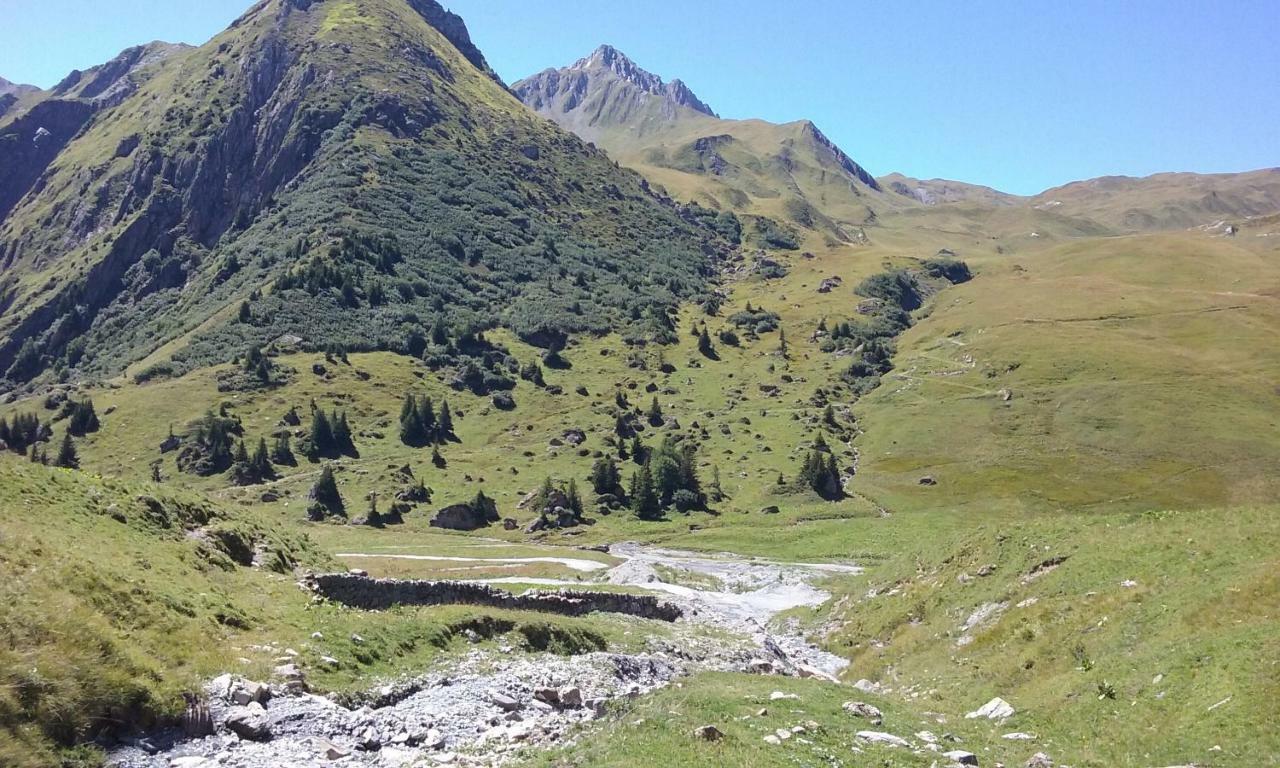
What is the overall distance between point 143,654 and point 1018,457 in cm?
12709

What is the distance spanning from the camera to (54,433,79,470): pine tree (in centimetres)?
13350

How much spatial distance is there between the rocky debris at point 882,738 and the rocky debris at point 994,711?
176 inches

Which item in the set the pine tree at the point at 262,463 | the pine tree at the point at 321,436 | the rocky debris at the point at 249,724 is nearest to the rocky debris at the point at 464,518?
the pine tree at the point at 262,463

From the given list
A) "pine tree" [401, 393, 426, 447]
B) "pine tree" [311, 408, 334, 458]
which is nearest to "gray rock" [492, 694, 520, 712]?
"pine tree" [311, 408, 334, 458]

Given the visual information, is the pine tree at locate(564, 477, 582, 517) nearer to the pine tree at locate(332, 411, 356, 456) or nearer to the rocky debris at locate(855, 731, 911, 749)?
the pine tree at locate(332, 411, 356, 456)

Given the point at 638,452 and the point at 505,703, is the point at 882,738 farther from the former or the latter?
the point at 638,452

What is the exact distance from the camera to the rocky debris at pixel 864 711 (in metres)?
21.8

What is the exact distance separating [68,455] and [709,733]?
153000 millimetres

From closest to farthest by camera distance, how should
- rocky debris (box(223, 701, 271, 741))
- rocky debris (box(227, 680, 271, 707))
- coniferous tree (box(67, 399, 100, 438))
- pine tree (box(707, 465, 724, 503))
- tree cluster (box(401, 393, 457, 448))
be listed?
rocky debris (box(223, 701, 271, 741)) < rocky debris (box(227, 680, 271, 707)) < pine tree (box(707, 465, 724, 503)) < coniferous tree (box(67, 399, 100, 438)) < tree cluster (box(401, 393, 457, 448))

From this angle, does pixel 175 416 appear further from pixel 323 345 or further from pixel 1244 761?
pixel 1244 761

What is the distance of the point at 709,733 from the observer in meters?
17.2

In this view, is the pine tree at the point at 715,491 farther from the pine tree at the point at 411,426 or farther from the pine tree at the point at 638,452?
the pine tree at the point at 411,426

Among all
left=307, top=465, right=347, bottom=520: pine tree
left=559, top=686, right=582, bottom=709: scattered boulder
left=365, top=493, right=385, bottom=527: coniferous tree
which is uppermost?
left=559, top=686, right=582, bottom=709: scattered boulder

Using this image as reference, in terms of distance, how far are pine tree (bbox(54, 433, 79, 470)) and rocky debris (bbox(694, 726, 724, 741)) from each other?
14687 centimetres
